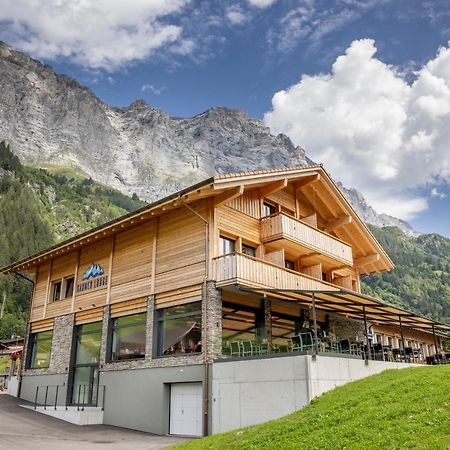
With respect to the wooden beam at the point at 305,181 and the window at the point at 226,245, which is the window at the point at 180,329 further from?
the wooden beam at the point at 305,181

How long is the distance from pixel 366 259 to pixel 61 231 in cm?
10210

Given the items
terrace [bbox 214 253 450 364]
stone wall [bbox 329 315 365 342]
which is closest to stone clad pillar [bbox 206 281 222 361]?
terrace [bbox 214 253 450 364]

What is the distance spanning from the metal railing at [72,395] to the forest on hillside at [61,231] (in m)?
49.9

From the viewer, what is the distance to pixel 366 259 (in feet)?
91.5

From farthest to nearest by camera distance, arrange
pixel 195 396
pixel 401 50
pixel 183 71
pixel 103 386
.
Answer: pixel 183 71 → pixel 401 50 → pixel 103 386 → pixel 195 396

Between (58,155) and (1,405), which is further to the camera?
(58,155)

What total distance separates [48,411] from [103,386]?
10.6 ft

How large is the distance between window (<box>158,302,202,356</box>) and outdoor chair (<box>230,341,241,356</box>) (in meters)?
1.15

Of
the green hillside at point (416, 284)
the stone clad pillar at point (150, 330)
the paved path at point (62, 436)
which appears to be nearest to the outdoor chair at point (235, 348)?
the stone clad pillar at point (150, 330)

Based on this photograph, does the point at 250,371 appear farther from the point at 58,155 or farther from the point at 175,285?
the point at 58,155

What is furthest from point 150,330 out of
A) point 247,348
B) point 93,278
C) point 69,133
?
point 69,133

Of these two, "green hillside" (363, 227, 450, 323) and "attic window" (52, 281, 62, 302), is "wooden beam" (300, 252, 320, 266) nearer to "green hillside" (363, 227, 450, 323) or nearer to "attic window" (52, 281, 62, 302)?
"attic window" (52, 281, 62, 302)

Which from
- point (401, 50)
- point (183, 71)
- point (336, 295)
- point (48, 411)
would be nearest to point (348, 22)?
point (401, 50)

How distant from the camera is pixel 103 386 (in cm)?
2005
